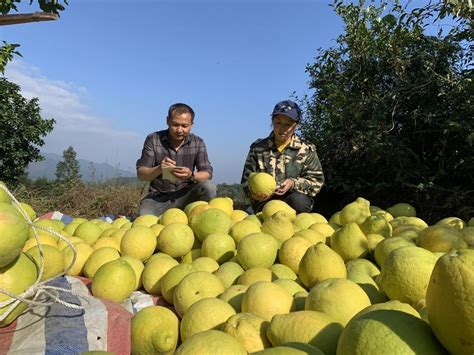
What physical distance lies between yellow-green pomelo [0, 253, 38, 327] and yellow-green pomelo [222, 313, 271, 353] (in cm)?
77

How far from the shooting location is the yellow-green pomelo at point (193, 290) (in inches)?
69.4

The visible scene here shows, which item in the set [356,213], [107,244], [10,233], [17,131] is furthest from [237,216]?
[17,131]

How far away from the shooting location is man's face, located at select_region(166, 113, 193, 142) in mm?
4941

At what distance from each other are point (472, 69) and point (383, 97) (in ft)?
3.82

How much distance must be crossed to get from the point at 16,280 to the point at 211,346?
807 millimetres

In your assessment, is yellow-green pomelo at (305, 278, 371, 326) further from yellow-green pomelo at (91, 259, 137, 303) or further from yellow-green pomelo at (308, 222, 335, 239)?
yellow-green pomelo at (308, 222, 335, 239)

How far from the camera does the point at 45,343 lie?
1361 millimetres

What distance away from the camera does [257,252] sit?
2199 mm


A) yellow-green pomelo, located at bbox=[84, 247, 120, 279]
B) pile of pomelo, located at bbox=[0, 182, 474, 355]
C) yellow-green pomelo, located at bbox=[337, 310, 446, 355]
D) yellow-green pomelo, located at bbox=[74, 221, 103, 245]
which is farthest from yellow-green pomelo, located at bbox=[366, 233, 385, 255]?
yellow-green pomelo, located at bbox=[74, 221, 103, 245]

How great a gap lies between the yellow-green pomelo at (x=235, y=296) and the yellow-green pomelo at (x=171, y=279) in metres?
0.29

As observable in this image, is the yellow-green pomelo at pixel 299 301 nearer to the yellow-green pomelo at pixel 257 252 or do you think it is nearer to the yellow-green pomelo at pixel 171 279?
the yellow-green pomelo at pixel 257 252

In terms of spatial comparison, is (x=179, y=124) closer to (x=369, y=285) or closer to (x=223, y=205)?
(x=223, y=205)

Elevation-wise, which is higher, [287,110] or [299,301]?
[287,110]

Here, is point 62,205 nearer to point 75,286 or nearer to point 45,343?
point 75,286
